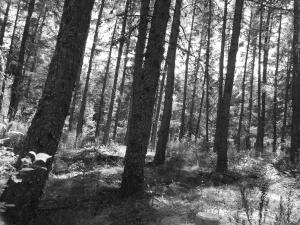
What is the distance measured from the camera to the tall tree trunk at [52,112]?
591 cm

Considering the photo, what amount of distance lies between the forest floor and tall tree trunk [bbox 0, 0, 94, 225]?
79cm

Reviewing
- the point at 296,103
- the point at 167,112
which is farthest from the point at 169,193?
the point at 296,103

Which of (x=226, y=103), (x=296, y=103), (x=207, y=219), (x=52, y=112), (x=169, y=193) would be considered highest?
(x=296, y=103)

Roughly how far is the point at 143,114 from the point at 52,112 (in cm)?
264

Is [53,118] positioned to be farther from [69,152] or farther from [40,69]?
[40,69]

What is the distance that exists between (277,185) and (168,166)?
12.4ft

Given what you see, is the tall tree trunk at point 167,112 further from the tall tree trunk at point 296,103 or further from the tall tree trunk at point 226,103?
the tall tree trunk at point 296,103

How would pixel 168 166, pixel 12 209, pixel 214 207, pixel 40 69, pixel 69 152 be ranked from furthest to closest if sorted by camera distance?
pixel 40 69
pixel 69 152
pixel 168 166
pixel 214 207
pixel 12 209

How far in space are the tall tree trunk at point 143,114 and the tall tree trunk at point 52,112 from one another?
2.26m

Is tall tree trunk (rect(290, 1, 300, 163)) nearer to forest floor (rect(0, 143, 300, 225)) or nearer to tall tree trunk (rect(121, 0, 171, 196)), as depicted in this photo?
forest floor (rect(0, 143, 300, 225))

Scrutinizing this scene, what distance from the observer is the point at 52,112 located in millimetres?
6250

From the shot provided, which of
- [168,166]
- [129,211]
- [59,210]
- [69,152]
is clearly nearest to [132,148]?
[129,211]

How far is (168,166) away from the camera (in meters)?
13.2

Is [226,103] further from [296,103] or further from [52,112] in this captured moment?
[52,112]
